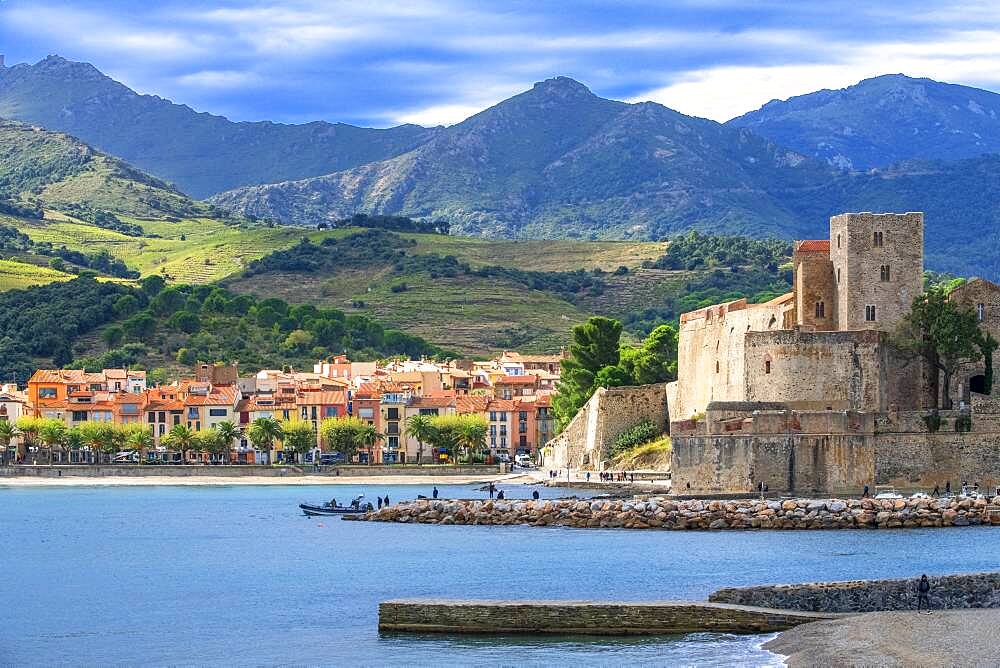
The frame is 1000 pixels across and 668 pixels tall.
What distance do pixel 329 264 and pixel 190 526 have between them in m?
116

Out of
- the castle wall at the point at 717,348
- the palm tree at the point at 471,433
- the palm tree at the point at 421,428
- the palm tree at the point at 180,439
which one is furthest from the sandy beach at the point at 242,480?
the castle wall at the point at 717,348

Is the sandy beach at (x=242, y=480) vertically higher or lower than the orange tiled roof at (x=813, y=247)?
lower

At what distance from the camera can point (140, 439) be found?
9262 centimetres

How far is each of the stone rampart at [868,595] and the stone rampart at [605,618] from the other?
1.79 ft

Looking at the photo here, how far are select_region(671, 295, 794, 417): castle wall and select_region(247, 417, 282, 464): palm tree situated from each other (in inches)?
929

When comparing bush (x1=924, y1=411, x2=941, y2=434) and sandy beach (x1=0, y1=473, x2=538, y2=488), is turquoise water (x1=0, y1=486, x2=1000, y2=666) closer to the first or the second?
bush (x1=924, y1=411, x2=941, y2=434)

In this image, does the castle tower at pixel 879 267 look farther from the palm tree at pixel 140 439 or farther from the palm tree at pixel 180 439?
the palm tree at pixel 140 439

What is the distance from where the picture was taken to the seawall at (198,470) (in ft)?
287

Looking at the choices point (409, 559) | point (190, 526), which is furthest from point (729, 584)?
point (190, 526)


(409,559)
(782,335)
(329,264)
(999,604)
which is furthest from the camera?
(329,264)

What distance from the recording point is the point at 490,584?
4212 centimetres

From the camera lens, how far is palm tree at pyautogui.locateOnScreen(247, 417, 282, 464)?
92.0m

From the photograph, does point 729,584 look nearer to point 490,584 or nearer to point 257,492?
point 490,584

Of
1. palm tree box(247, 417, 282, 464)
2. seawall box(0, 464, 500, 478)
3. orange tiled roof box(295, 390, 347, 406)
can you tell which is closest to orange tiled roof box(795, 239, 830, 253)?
seawall box(0, 464, 500, 478)
